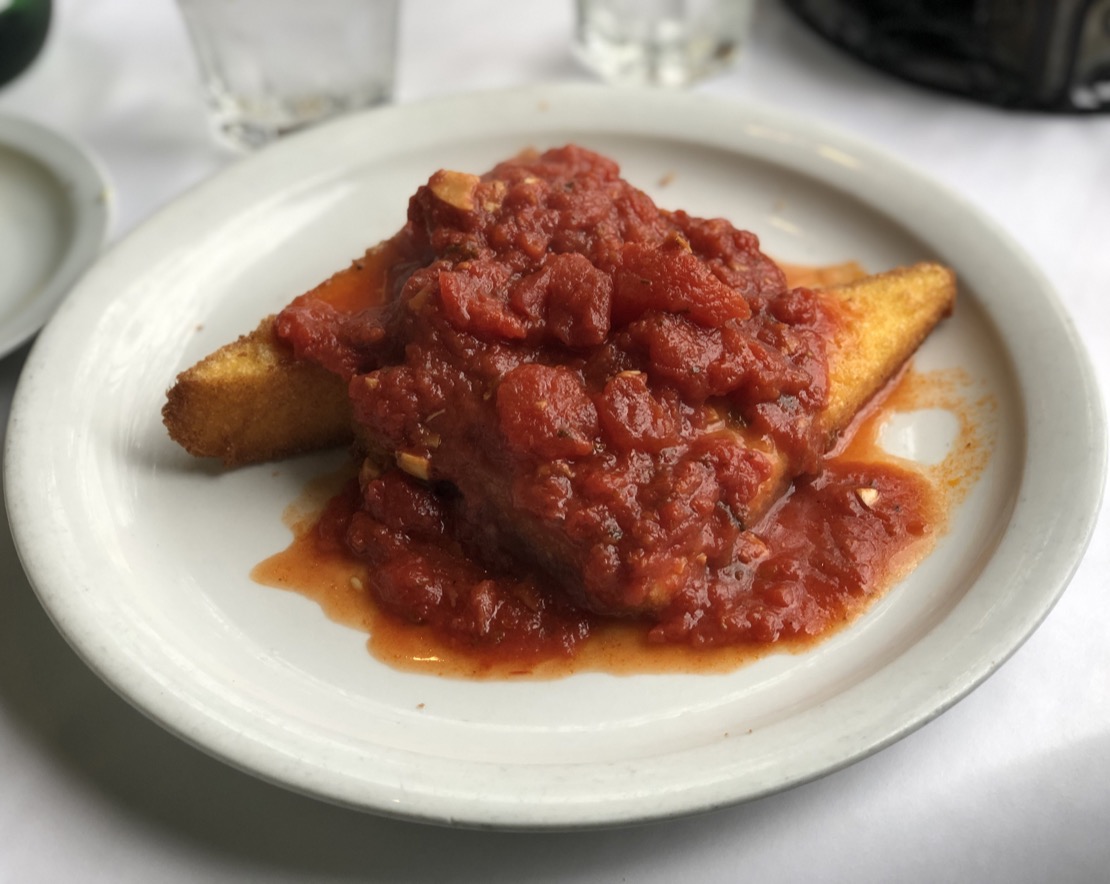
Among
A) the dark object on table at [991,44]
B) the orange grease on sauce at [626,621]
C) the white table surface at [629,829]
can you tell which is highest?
the dark object on table at [991,44]

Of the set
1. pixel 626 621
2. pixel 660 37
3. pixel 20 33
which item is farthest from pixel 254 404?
pixel 20 33

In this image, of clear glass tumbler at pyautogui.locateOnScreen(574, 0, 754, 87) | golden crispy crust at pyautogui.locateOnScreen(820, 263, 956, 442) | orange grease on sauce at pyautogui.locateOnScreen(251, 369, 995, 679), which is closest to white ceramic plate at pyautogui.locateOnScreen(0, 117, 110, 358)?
orange grease on sauce at pyautogui.locateOnScreen(251, 369, 995, 679)

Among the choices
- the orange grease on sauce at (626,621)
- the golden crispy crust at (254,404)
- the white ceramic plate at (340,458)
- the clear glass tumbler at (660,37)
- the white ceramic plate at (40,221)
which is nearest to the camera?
the white ceramic plate at (340,458)

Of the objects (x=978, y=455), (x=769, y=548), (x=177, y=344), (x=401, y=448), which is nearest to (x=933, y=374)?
(x=978, y=455)

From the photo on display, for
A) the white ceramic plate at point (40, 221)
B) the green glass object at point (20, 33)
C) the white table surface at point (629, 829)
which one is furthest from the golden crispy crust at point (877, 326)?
the green glass object at point (20, 33)

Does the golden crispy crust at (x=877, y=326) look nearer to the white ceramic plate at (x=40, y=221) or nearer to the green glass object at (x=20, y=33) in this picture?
the white ceramic plate at (x=40, y=221)

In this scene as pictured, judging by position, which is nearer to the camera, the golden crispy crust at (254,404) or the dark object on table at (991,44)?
the golden crispy crust at (254,404)

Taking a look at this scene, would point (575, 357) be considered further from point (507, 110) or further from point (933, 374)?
point (507, 110)

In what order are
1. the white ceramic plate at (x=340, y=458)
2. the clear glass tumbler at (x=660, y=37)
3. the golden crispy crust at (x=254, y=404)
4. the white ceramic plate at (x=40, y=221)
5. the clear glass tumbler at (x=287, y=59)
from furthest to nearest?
the clear glass tumbler at (x=660, y=37) < the clear glass tumbler at (x=287, y=59) < the white ceramic plate at (x=40, y=221) < the golden crispy crust at (x=254, y=404) < the white ceramic plate at (x=340, y=458)

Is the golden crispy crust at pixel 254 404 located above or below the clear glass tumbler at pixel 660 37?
below
